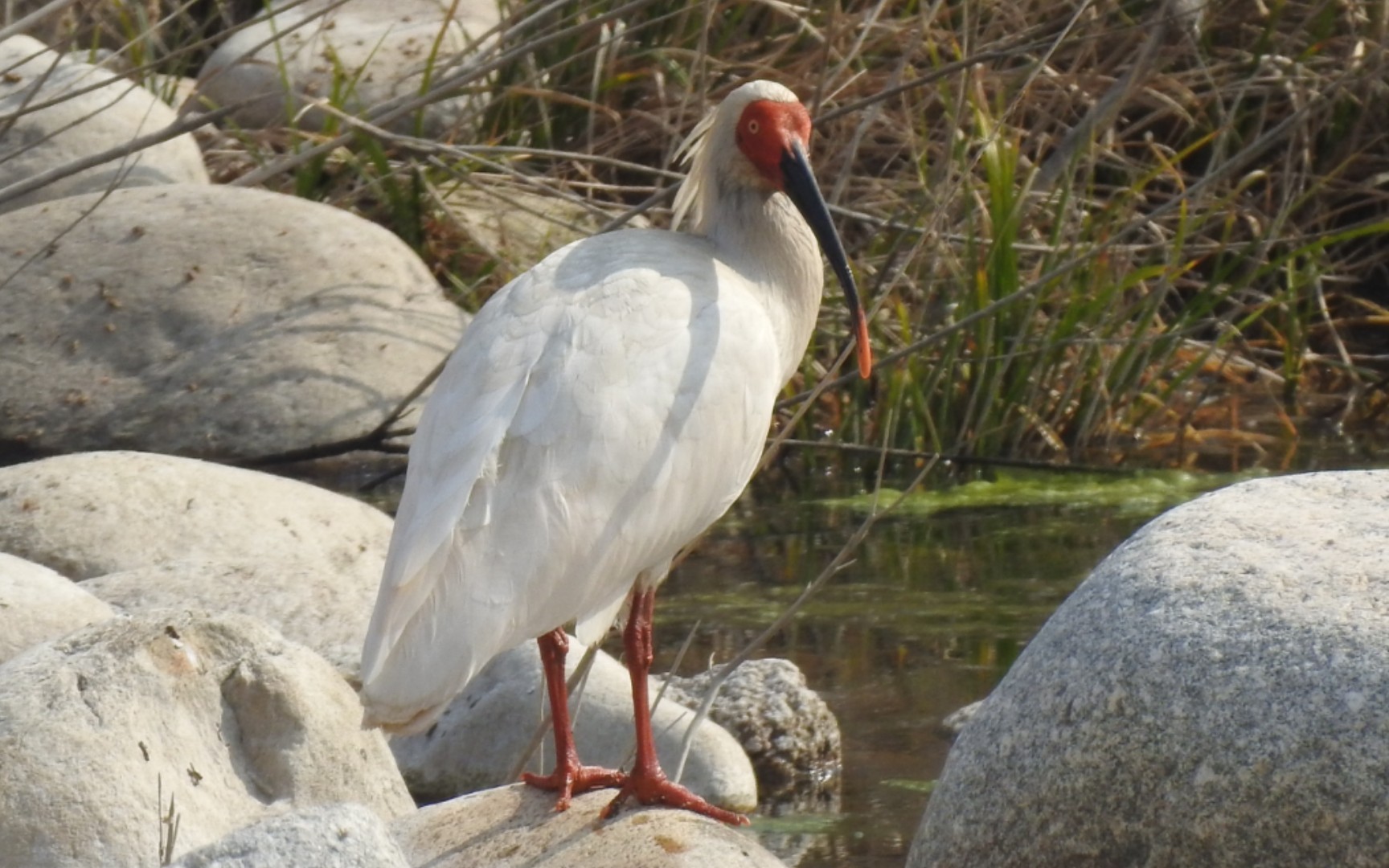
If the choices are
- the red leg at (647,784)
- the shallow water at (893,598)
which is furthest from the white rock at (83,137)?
the red leg at (647,784)

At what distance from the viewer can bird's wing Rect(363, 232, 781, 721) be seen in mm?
3521

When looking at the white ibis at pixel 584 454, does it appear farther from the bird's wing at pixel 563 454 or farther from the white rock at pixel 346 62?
the white rock at pixel 346 62

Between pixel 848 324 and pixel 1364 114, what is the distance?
9.64 ft

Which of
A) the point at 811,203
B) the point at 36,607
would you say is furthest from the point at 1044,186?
the point at 36,607

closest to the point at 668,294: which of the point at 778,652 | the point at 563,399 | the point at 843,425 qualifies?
the point at 563,399

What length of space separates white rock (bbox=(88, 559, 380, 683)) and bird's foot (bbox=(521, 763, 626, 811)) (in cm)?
135

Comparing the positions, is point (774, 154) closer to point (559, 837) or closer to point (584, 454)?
point (584, 454)

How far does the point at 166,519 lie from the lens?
243 inches

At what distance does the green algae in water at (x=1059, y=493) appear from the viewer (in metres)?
7.70

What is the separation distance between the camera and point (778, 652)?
632 centimetres

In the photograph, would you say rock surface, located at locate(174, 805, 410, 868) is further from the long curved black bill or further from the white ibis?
the long curved black bill

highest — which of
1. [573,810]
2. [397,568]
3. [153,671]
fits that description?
[397,568]

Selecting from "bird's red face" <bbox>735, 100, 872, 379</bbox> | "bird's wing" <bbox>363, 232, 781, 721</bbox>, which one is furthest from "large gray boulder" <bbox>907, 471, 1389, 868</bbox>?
"bird's red face" <bbox>735, 100, 872, 379</bbox>

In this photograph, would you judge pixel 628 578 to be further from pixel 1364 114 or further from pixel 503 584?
pixel 1364 114
